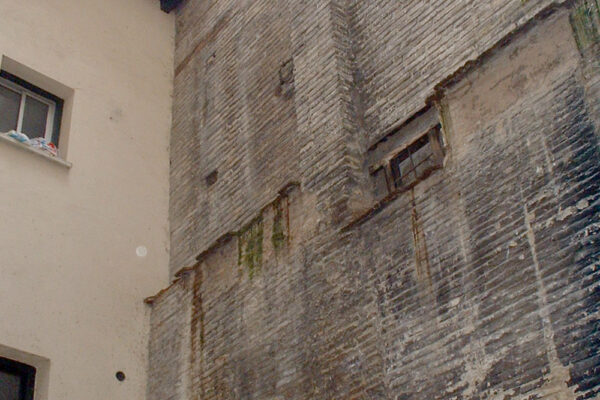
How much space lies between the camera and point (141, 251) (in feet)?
33.5

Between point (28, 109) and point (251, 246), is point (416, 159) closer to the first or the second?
point (251, 246)

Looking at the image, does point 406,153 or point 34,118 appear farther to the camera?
point 34,118

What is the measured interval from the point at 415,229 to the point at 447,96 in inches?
45.8

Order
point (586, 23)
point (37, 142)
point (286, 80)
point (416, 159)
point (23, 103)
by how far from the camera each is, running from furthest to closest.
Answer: point (23, 103) < point (37, 142) < point (286, 80) < point (416, 159) < point (586, 23)

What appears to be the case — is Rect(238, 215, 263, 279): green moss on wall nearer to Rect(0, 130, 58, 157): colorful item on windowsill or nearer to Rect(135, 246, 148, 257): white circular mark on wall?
Rect(135, 246, 148, 257): white circular mark on wall

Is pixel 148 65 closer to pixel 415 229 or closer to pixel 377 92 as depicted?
pixel 377 92

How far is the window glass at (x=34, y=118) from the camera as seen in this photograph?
1029cm

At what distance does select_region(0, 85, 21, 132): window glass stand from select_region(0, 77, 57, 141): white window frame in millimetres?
36

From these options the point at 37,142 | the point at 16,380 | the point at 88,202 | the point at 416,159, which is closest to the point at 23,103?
the point at 37,142

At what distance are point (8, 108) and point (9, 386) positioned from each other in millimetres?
3369

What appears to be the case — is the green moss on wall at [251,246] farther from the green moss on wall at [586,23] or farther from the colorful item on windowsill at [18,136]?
the green moss on wall at [586,23]

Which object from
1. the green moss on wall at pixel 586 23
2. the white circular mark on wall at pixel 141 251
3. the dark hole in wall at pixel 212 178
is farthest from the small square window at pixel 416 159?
the white circular mark on wall at pixel 141 251

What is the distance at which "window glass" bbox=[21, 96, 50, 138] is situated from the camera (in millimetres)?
10289

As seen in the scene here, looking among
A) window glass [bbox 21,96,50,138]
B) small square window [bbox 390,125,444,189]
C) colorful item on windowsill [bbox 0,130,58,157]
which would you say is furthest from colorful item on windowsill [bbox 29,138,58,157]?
small square window [bbox 390,125,444,189]
